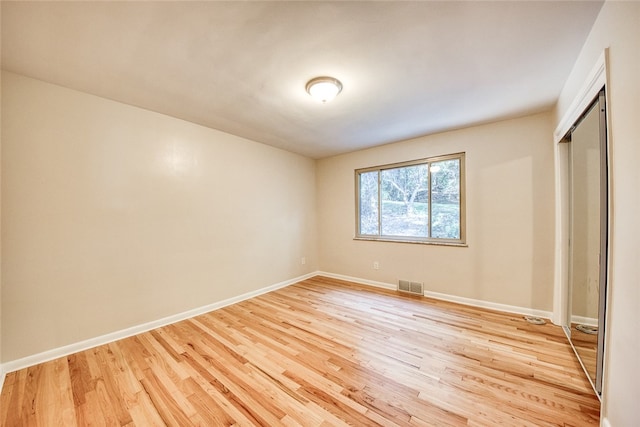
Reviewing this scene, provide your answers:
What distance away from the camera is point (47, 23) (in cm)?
146

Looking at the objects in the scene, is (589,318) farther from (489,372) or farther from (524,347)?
(489,372)

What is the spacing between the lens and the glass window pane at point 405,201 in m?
3.69

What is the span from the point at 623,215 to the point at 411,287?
2762 mm

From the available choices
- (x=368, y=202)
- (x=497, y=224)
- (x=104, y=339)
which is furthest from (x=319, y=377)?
(x=368, y=202)

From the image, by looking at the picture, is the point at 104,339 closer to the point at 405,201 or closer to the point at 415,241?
the point at 415,241

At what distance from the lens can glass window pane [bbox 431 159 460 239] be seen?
3.37 metres

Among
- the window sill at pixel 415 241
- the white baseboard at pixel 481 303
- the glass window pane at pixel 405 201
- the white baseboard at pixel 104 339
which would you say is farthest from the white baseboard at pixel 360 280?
the white baseboard at pixel 104 339

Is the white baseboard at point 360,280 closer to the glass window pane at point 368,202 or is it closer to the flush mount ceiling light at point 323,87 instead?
the glass window pane at point 368,202

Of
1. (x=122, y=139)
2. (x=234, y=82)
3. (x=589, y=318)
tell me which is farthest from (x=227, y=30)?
(x=589, y=318)

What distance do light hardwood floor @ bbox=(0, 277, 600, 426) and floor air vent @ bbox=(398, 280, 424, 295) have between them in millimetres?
801

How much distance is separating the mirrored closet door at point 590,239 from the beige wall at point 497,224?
71cm

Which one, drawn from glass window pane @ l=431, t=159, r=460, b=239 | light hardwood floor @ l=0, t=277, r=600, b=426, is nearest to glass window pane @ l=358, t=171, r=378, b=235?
glass window pane @ l=431, t=159, r=460, b=239

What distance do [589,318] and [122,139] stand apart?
4.47 m

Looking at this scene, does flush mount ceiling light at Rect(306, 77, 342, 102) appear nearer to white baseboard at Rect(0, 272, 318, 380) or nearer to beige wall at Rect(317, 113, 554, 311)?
beige wall at Rect(317, 113, 554, 311)
